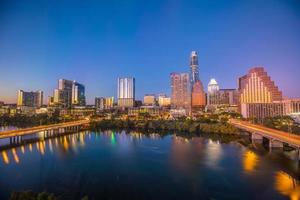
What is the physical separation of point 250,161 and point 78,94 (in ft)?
328

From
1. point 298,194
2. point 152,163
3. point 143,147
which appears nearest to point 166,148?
point 143,147

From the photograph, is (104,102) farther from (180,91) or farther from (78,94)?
(180,91)

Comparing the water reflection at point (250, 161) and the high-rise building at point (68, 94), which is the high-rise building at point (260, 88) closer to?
the water reflection at point (250, 161)

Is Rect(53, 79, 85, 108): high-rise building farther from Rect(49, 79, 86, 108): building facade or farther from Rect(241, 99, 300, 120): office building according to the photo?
Rect(241, 99, 300, 120): office building

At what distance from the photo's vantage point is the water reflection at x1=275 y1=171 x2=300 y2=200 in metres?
9.90

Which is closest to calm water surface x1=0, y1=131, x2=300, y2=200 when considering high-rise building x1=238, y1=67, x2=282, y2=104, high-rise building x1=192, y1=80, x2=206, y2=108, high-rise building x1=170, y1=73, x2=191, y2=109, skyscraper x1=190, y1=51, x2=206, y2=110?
high-rise building x1=238, y1=67, x2=282, y2=104

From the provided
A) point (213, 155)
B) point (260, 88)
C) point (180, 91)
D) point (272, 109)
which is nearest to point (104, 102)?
point (180, 91)

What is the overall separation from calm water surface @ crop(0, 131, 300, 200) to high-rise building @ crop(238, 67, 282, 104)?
1460 inches

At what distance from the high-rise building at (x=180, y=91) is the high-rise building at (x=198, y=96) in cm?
750

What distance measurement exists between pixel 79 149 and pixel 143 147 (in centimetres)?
606

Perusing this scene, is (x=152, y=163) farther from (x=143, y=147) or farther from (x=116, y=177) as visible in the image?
(x=143, y=147)

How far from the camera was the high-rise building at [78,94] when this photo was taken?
10282 centimetres

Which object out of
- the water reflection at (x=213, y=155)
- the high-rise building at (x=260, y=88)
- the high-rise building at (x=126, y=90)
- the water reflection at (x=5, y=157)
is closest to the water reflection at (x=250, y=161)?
the water reflection at (x=213, y=155)

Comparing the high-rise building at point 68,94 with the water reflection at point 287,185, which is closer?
the water reflection at point 287,185
